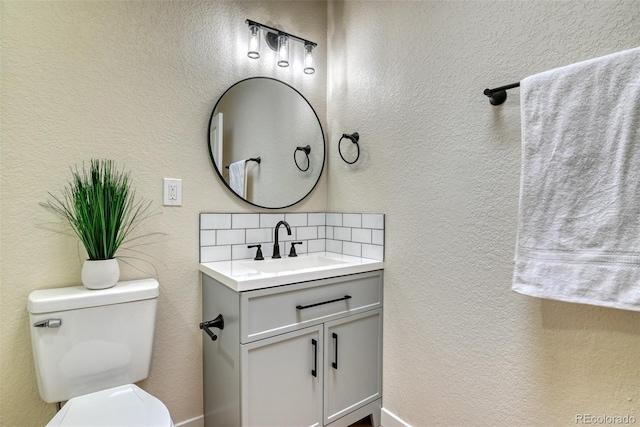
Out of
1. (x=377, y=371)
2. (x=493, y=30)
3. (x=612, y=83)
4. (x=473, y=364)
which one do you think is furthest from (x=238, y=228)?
(x=612, y=83)

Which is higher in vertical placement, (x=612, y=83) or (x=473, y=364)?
(x=612, y=83)

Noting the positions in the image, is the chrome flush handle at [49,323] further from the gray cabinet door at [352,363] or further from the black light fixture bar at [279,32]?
the black light fixture bar at [279,32]

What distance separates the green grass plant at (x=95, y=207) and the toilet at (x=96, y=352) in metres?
0.18

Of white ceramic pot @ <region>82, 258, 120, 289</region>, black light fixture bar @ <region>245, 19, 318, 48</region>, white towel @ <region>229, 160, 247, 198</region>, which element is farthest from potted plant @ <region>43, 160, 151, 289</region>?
black light fixture bar @ <region>245, 19, 318, 48</region>

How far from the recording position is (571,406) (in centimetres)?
100

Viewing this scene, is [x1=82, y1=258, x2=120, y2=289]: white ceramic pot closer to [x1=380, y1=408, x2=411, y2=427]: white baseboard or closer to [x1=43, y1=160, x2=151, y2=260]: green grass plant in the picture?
[x1=43, y1=160, x2=151, y2=260]: green grass plant

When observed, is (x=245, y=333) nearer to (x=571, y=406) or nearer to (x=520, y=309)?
(x=520, y=309)

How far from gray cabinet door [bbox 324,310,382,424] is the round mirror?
2.41 feet

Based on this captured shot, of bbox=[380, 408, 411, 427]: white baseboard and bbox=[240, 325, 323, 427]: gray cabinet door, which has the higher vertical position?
bbox=[240, 325, 323, 427]: gray cabinet door

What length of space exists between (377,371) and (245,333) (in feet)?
2.51

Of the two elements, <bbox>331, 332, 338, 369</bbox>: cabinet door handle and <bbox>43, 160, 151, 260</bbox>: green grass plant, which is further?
<bbox>331, 332, 338, 369</bbox>: cabinet door handle

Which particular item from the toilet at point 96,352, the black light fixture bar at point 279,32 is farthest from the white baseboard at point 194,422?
the black light fixture bar at point 279,32

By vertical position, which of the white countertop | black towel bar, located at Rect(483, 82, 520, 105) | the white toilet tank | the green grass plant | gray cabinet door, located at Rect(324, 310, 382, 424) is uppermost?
black towel bar, located at Rect(483, 82, 520, 105)

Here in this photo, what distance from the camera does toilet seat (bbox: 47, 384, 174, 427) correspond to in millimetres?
935
